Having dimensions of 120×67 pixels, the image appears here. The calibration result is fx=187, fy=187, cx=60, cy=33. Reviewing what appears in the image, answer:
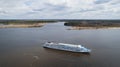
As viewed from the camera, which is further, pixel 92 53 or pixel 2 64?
pixel 92 53

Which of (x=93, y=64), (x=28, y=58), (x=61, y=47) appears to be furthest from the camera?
(x=61, y=47)

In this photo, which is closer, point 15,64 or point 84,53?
point 15,64

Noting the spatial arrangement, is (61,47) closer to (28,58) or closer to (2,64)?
(28,58)

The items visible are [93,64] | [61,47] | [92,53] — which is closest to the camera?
[93,64]

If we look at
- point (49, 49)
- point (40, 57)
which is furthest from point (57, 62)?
point (49, 49)

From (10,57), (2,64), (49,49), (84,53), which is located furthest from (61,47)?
(2,64)

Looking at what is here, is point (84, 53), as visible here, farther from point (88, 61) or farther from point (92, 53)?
point (88, 61)

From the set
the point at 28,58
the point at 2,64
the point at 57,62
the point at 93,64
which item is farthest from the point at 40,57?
the point at 93,64

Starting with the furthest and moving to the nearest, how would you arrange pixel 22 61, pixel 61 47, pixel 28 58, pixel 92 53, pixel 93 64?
pixel 61 47, pixel 92 53, pixel 28 58, pixel 22 61, pixel 93 64

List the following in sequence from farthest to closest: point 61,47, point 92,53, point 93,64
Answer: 1. point 61,47
2. point 92,53
3. point 93,64
